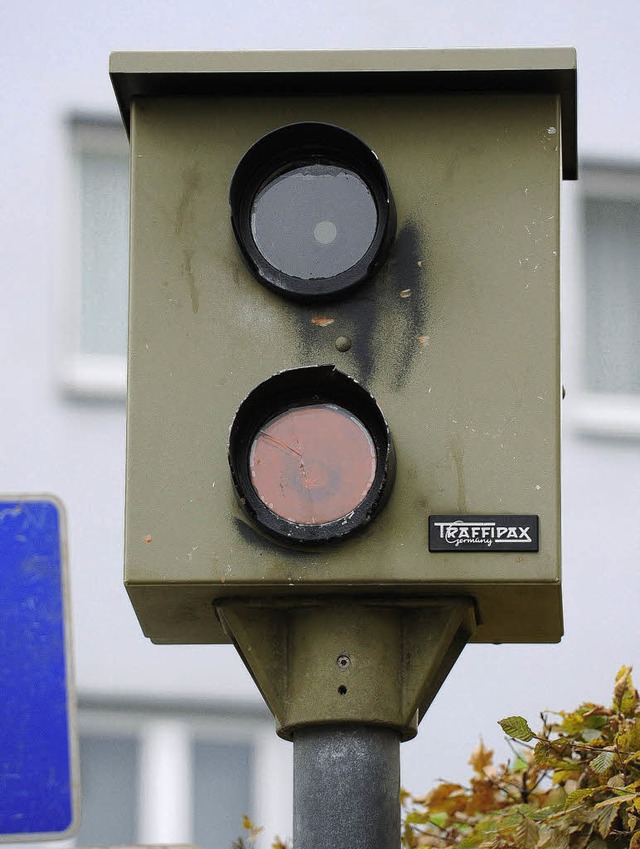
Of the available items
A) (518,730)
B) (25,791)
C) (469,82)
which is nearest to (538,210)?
(469,82)

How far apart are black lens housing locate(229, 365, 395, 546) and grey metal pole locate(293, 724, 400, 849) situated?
31 centimetres

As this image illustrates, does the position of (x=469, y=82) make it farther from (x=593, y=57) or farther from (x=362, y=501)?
(x=593, y=57)

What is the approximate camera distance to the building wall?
7.32m

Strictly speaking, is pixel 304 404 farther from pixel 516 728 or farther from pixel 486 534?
pixel 516 728

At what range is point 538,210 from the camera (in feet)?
9.04

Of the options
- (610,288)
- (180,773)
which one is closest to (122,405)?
(180,773)

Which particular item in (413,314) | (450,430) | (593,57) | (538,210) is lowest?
(450,430)

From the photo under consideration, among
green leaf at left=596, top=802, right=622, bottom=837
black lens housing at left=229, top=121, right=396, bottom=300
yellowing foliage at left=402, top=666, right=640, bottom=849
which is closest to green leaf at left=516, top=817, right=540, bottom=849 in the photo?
yellowing foliage at left=402, top=666, right=640, bottom=849

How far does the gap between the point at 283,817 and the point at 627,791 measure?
4952 mm

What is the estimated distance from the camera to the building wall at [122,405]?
24.0 ft

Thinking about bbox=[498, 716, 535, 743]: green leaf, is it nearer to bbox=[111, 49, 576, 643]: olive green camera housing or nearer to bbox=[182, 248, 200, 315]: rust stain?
bbox=[111, 49, 576, 643]: olive green camera housing

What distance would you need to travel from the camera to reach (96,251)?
7715 mm

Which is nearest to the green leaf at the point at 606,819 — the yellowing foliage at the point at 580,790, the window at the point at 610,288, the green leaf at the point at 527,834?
the yellowing foliage at the point at 580,790

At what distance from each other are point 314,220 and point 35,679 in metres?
0.82
